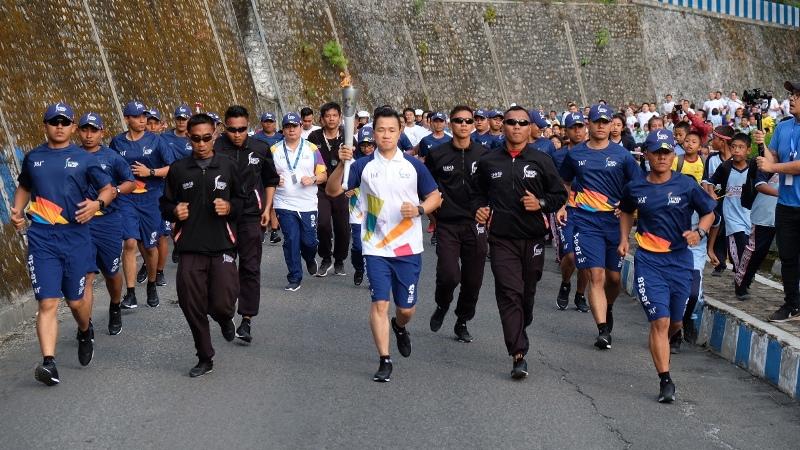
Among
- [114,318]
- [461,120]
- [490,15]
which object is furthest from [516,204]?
[490,15]

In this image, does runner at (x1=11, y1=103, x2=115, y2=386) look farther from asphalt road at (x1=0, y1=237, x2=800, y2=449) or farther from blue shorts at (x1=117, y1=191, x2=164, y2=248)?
blue shorts at (x1=117, y1=191, x2=164, y2=248)

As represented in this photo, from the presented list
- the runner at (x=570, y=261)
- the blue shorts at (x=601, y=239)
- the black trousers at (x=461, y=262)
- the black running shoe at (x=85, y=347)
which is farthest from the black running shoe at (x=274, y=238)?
the black running shoe at (x=85, y=347)

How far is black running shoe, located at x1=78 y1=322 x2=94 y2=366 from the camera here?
9125 millimetres

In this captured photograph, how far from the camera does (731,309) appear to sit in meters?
10.3

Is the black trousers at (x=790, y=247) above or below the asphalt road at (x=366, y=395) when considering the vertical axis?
above

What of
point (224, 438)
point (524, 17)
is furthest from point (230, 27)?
point (224, 438)

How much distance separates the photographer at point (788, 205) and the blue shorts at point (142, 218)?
21.1 feet

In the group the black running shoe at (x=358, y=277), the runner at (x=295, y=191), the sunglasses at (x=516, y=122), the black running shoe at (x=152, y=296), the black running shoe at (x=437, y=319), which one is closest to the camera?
the sunglasses at (x=516, y=122)

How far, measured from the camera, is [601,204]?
1039 centimetres

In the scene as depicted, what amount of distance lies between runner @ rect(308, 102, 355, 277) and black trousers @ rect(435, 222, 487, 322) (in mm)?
4055

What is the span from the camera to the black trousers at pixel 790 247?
10039 mm

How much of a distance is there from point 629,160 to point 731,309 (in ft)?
5.38

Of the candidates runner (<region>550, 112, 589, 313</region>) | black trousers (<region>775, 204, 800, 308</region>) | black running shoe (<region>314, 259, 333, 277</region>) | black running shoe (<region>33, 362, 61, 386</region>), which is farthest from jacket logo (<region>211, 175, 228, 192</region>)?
black running shoe (<region>314, 259, 333, 277</region>)

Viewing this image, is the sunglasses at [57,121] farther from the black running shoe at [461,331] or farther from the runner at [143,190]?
the black running shoe at [461,331]
